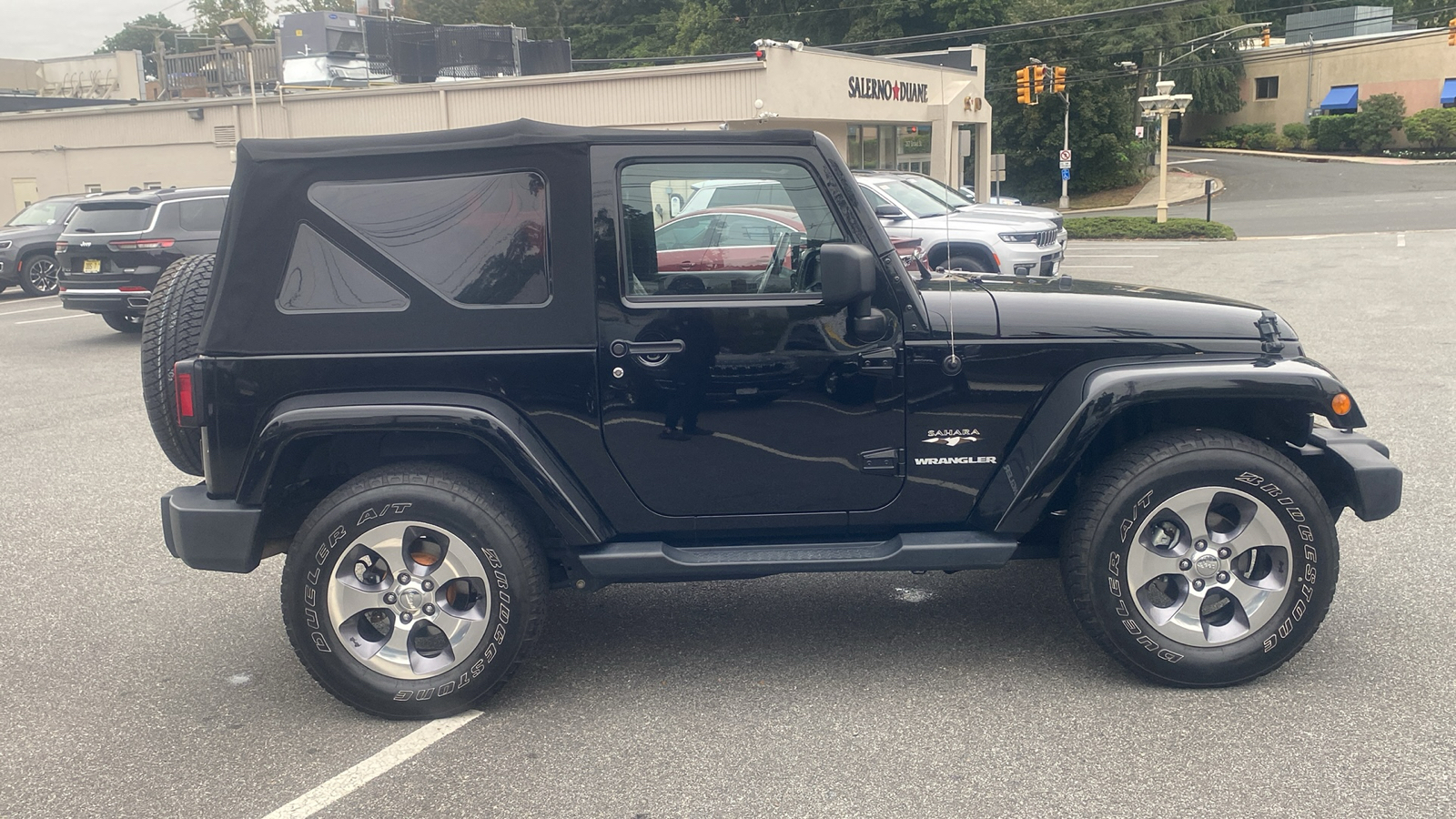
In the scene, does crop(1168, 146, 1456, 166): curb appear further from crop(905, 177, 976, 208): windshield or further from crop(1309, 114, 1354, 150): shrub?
crop(905, 177, 976, 208): windshield

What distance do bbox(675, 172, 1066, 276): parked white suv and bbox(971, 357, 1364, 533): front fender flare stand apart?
1039 centimetres

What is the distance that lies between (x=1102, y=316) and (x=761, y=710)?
180 centimetres

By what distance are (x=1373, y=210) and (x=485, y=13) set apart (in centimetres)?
5317

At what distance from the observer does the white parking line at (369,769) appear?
11.4ft

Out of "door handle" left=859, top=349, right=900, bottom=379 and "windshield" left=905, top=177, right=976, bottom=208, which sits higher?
"windshield" left=905, top=177, right=976, bottom=208

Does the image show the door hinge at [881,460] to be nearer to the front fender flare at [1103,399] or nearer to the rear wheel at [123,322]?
the front fender flare at [1103,399]

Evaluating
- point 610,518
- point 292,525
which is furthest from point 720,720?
point 292,525

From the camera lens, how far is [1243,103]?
6706cm

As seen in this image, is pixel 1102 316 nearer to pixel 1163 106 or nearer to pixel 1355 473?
pixel 1355 473

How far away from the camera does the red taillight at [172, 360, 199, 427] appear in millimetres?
3900

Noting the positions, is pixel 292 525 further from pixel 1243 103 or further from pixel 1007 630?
pixel 1243 103

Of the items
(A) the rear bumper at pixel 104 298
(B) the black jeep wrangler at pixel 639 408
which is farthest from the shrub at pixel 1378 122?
(B) the black jeep wrangler at pixel 639 408

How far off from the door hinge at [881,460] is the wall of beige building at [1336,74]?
63.5 metres

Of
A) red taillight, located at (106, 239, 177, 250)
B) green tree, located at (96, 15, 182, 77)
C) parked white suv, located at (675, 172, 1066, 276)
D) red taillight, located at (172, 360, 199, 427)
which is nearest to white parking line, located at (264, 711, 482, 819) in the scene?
red taillight, located at (172, 360, 199, 427)
